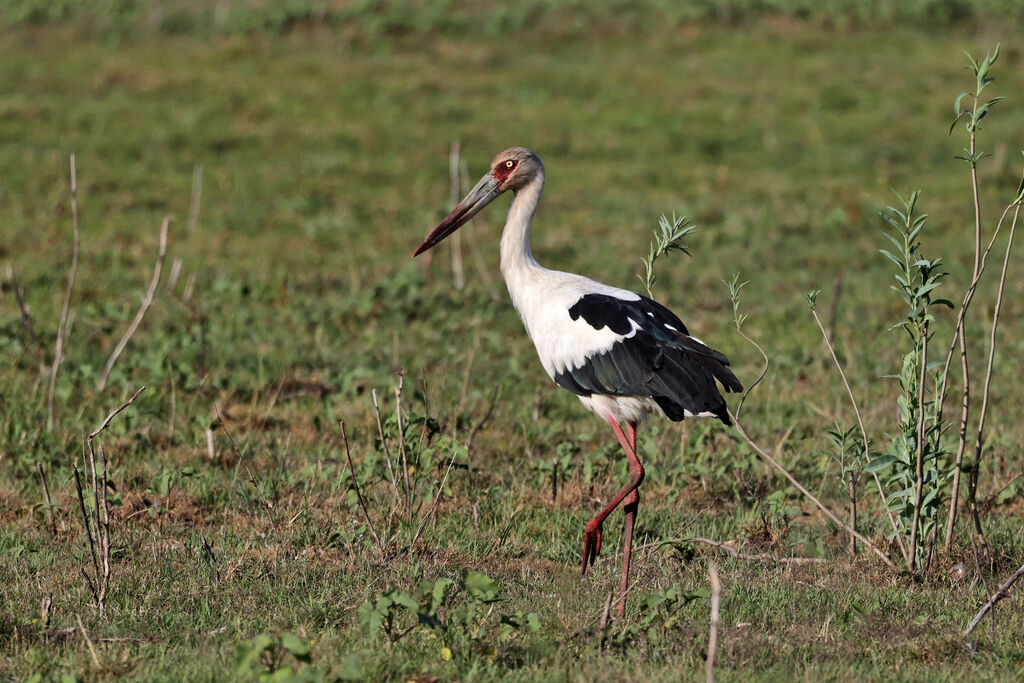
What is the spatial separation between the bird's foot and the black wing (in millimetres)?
538

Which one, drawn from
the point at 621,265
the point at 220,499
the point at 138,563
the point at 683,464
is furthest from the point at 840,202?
the point at 138,563

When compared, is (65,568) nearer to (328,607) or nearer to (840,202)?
(328,607)

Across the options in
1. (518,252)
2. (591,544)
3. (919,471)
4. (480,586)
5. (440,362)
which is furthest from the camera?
(440,362)

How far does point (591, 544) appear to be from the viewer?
5.04m

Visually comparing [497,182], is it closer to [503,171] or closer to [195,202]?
[503,171]

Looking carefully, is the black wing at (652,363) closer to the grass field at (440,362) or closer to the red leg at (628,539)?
the red leg at (628,539)

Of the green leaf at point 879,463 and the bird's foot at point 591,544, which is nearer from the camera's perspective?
the green leaf at point 879,463

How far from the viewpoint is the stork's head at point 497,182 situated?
19.3ft

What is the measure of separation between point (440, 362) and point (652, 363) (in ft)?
10.6

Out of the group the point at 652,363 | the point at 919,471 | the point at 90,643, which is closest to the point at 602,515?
the point at 652,363

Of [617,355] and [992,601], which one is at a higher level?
[617,355]

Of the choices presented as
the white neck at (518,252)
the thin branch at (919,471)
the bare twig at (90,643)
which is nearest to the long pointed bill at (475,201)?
the white neck at (518,252)

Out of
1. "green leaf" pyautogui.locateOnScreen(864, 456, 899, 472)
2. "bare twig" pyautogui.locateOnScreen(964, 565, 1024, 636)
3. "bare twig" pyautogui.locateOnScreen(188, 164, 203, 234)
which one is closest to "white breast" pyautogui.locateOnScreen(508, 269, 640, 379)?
"green leaf" pyautogui.locateOnScreen(864, 456, 899, 472)

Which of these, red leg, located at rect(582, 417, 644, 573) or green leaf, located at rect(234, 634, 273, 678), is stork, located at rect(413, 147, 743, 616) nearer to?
red leg, located at rect(582, 417, 644, 573)
